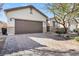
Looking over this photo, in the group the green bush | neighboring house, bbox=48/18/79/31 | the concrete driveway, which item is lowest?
the concrete driveway

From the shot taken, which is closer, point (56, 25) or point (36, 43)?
point (36, 43)

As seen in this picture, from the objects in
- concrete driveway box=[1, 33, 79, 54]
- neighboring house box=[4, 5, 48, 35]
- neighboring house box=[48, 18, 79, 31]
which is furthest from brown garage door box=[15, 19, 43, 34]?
neighboring house box=[48, 18, 79, 31]

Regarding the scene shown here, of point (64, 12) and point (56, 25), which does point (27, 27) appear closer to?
point (56, 25)

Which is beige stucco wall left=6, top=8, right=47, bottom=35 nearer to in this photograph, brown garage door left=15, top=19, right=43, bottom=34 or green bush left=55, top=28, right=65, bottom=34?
brown garage door left=15, top=19, right=43, bottom=34

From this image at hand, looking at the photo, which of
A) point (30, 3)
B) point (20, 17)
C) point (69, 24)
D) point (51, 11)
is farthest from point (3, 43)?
point (69, 24)

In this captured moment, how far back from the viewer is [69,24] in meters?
3.51

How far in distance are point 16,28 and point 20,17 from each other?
0.26 m

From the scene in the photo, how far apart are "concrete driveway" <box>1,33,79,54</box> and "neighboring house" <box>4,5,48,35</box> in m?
0.15

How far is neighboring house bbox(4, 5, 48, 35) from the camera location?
3451 mm

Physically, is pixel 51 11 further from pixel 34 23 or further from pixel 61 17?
pixel 34 23

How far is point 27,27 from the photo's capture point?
364 centimetres

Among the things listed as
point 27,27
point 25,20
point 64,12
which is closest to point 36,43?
point 27,27

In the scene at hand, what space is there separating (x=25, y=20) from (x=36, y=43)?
1.95ft

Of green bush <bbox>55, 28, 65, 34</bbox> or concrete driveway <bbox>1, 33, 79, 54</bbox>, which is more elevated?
green bush <bbox>55, 28, 65, 34</bbox>
